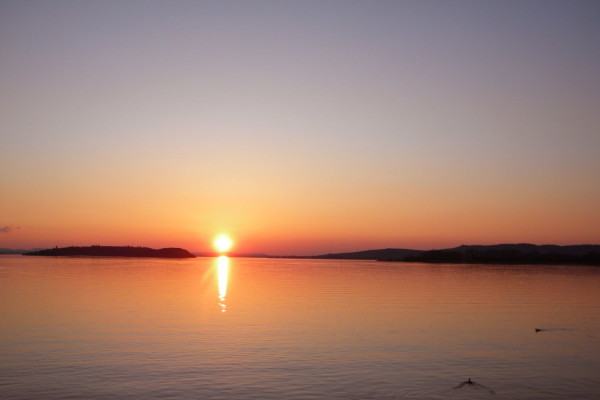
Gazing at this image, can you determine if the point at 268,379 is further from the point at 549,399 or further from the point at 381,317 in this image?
the point at 381,317

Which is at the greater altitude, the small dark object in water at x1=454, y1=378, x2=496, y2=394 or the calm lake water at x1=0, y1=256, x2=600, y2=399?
the calm lake water at x1=0, y1=256, x2=600, y2=399

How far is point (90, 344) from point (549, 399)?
23.2m

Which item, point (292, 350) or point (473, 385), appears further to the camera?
point (292, 350)

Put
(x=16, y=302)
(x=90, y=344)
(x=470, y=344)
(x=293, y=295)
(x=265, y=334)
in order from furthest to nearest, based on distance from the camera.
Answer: (x=293, y=295), (x=16, y=302), (x=265, y=334), (x=470, y=344), (x=90, y=344)

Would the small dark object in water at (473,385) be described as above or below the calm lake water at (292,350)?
below

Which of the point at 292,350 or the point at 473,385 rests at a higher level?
the point at 292,350

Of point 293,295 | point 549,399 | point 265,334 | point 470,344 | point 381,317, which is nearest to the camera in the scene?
point 549,399

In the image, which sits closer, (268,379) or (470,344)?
(268,379)

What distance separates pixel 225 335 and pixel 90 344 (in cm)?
800

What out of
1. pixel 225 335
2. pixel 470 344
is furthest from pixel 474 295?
pixel 225 335

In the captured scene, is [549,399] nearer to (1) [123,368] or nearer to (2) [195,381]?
(2) [195,381]

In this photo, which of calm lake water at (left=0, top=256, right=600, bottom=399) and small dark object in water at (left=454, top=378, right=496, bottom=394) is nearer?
calm lake water at (left=0, top=256, right=600, bottom=399)

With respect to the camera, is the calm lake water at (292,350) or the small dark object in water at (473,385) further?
the small dark object in water at (473,385)

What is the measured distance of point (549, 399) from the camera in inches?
835
